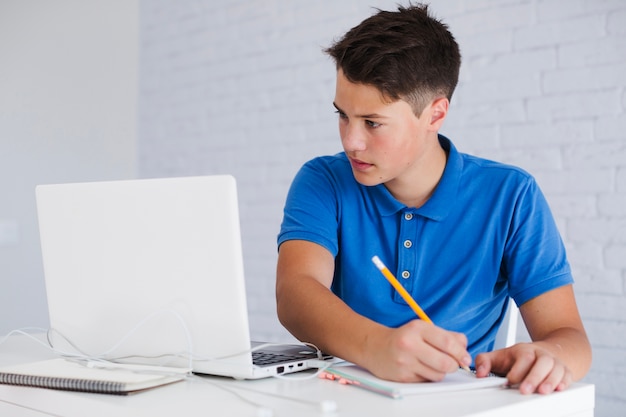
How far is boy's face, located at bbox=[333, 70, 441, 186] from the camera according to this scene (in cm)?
130

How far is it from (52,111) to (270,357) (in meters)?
2.28

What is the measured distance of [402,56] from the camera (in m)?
1.34

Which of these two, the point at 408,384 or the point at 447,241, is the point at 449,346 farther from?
the point at 447,241

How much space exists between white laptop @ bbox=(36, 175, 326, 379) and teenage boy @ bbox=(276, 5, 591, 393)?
0.75 feet

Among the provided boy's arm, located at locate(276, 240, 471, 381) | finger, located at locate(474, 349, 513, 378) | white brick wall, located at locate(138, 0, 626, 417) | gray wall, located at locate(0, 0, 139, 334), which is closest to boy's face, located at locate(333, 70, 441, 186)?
boy's arm, located at locate(276, 240, 471, 381)

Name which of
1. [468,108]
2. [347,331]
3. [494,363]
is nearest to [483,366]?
[494,363]

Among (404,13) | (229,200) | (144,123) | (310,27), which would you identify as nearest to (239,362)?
(229,200)

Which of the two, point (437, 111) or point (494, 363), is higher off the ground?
point (437, 111)

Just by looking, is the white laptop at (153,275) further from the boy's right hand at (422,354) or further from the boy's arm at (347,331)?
the boy's right hand at (422,354)

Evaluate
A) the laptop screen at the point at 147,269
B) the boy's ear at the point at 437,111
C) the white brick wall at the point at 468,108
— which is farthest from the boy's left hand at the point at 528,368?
the white brick wall at the point at 468,108

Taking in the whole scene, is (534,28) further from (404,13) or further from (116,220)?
(116,220)

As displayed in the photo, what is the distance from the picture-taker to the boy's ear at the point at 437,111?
1.41m

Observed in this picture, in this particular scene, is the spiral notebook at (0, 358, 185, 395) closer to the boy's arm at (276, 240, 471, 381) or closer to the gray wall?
the boy's arm at (276, 240, 471, 381)

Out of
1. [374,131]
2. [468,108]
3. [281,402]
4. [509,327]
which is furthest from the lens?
[468,108]
